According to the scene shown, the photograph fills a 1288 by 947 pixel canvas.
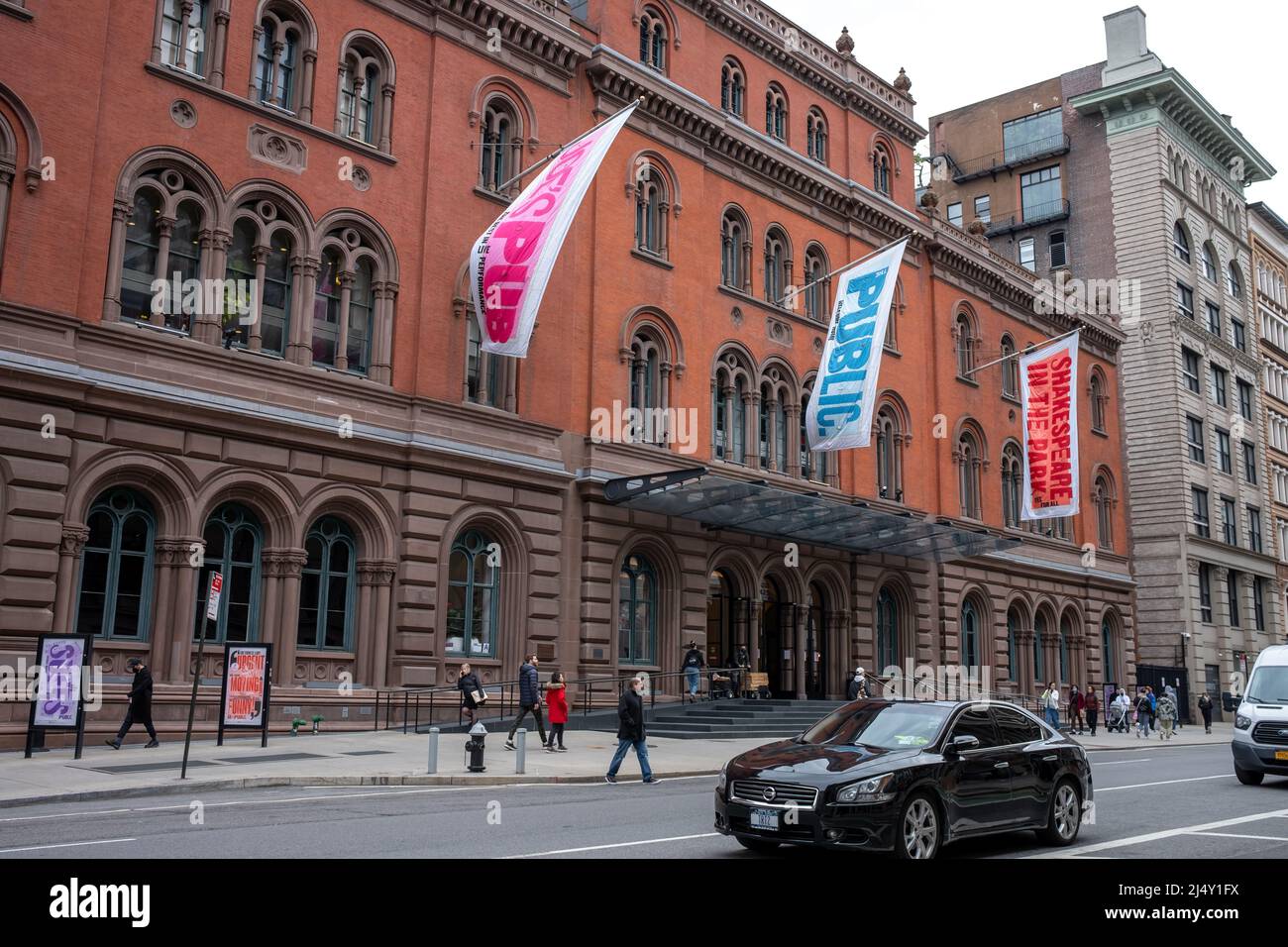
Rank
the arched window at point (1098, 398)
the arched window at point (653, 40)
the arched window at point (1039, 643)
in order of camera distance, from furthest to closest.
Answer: the arched window at point (1098, 398), the arched window at point (1039, 643), the arched window at point (653, 40)

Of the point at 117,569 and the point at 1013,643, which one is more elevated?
the point at 117,569

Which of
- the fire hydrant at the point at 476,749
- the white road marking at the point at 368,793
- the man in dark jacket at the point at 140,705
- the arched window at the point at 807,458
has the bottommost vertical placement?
the white road marking at the point at 368,793

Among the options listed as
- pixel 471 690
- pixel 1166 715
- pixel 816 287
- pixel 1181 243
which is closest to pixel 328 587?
pixel 471 690

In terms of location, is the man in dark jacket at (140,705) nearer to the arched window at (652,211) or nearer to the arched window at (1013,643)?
the arched window at (652,211)

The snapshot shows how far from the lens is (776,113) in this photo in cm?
3916

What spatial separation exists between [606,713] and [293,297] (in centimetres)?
1207

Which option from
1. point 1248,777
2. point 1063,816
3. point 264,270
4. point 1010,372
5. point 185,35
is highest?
point 185,35

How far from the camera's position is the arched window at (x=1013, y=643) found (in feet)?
151

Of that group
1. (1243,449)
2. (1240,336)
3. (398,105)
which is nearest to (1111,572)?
(1243,449)

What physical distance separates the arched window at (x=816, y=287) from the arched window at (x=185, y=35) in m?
20.4

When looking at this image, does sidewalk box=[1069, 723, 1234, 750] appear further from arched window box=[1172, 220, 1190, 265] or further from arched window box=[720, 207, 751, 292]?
arched window box=[1172, 220, 1190, 265]

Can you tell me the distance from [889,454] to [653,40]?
1618 cm

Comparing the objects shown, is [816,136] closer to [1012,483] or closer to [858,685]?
[1012,483]

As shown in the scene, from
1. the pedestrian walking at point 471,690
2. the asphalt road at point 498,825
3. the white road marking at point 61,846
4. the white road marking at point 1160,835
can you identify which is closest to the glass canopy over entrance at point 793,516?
the pedestrian walking at point 471,690
